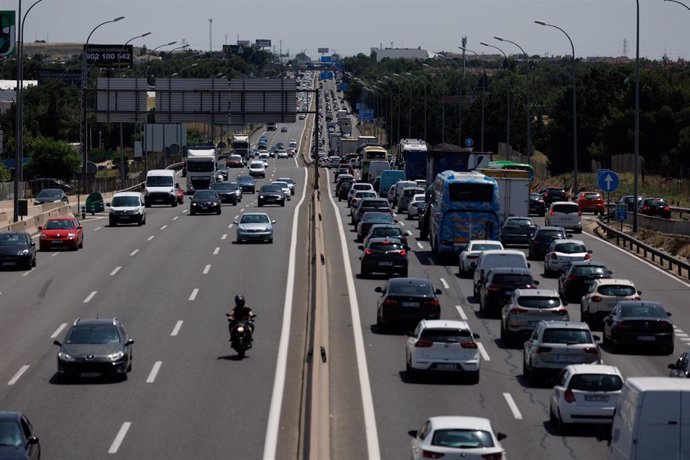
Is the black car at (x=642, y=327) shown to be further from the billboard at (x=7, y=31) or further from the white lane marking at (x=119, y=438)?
the billboard at (x=7, y=31)

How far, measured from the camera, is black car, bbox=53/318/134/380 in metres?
28.7

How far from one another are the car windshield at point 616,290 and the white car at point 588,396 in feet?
44.6

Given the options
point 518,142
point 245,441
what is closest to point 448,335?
point 245,441

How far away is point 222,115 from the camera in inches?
3888

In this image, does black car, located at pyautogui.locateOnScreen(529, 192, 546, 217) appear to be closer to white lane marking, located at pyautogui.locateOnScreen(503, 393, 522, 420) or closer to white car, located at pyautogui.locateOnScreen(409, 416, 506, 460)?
white lane marking, located at pyautogui.locateOnScreen(503, 393, 522, 420)

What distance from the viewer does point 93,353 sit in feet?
94.4

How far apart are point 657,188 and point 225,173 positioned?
35362mm

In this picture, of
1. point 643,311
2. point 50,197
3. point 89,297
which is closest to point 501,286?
point 643,311

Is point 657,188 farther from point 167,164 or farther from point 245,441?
point 245,441

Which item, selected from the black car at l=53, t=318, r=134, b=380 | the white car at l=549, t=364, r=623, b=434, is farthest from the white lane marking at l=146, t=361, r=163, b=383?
the white car at l=549, t=364, r=623, b=434

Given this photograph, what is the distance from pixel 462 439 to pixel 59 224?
40.1 metres

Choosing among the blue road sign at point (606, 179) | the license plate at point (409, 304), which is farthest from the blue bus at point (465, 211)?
the license plate at point (409, 304)

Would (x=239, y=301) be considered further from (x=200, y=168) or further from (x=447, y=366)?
(x=200, y=168)

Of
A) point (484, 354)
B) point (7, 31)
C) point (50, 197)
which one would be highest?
point (7, 31)
